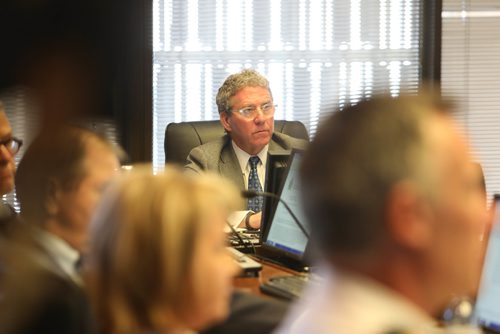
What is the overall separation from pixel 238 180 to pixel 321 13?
4.76 feet

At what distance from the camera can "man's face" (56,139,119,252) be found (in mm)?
1857

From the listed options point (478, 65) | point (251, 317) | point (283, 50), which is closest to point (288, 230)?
point (251, 317)

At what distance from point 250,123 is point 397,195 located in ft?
9.11

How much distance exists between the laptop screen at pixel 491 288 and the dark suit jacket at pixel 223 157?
187 cm

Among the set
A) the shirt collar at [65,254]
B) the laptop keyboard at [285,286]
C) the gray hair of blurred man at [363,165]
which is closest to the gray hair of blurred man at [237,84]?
the laptop keyboard at [285,286]

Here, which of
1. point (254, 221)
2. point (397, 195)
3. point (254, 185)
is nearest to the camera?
Answer: point (397, 195)

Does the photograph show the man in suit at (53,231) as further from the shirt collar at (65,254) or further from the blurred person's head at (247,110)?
the blurred person's head at (247,110)

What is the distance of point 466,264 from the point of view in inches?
40.9

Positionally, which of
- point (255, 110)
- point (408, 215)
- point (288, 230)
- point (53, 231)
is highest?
point (255, 110)

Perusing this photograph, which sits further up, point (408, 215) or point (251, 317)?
point (408, 215)

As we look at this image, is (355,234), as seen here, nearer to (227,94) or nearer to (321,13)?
(227,94)

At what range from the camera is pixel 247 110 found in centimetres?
386

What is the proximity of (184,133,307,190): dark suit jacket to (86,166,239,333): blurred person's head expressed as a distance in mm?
2242

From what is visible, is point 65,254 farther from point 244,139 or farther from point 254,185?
point 244,139
